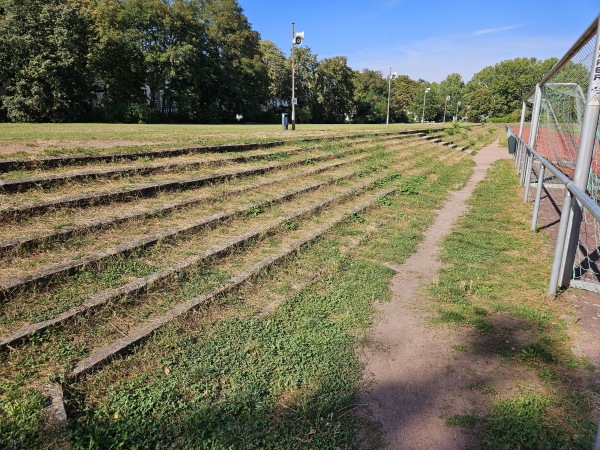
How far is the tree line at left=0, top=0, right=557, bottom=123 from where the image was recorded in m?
23.2

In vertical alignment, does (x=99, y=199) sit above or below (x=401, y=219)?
above

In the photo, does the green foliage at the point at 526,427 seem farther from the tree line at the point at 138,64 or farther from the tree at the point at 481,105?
the tree at the point at 481,105

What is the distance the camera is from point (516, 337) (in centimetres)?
329

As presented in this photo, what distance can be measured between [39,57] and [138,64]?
7.85 meters

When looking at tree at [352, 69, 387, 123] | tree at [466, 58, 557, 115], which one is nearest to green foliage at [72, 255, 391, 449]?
tree at [352, 69, 387, 123]

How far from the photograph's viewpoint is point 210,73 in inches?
1366

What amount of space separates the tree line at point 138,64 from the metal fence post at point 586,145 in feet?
91.1

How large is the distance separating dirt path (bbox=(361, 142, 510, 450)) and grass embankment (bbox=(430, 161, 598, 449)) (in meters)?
0.13

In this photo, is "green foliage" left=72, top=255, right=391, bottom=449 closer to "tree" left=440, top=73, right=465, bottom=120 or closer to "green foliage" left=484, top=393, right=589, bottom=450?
"green foliage" left=484, top=393, right=589, bottom=450

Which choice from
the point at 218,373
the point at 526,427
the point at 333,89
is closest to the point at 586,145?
the point at 526,427

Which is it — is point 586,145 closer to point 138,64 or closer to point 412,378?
point 412,378

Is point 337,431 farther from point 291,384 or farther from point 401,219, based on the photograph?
point 401,219

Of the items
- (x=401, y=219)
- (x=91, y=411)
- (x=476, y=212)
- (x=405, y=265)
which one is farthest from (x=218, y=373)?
(x=476, y=212)

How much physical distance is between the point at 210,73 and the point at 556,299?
118 ft
